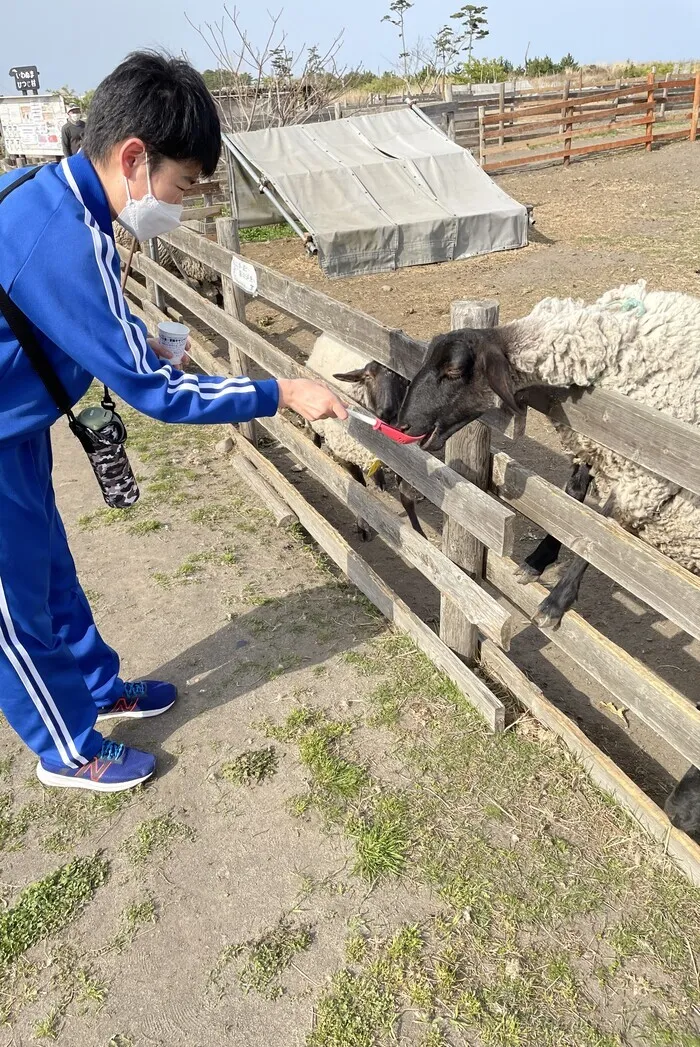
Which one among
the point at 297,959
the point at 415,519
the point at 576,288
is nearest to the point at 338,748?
the point at 297,959

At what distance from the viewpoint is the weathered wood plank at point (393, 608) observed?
3.04 meters

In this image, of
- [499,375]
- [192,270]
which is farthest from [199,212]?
[499,375]

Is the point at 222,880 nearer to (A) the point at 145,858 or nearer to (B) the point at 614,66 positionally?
(A) the point at 145,858

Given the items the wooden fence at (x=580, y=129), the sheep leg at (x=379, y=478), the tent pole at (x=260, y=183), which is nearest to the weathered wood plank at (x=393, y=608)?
the sheep leg at (x=379, y=478)

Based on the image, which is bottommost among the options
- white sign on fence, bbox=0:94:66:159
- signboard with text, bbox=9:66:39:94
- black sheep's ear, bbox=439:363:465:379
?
black sheep's ear, bbox=439:363:465:379

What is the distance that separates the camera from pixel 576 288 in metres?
10.2

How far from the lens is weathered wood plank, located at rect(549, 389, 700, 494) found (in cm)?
207

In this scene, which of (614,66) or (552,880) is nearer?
(552,880)

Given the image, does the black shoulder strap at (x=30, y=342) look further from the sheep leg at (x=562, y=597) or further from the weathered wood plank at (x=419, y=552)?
the sheep leg at (x=562, y=597)

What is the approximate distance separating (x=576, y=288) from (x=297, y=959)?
978 centimetres

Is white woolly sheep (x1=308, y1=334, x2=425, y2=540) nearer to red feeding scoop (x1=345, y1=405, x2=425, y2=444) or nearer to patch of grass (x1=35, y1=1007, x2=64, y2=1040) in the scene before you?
red feeding scoop (x1=345, y1=405, x2=425, y2=444)

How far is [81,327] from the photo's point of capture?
1958mm

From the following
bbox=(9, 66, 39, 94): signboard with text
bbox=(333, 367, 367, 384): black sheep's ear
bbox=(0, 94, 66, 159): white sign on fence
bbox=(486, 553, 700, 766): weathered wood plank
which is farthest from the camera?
bbox=(9, 66, 39, 94): signboard with text

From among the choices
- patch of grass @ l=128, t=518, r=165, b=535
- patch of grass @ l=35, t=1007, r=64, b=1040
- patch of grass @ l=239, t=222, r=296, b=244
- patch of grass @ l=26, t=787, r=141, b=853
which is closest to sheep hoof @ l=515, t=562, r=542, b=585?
patch of grass @ l=26, t=787, r=141, b=853
